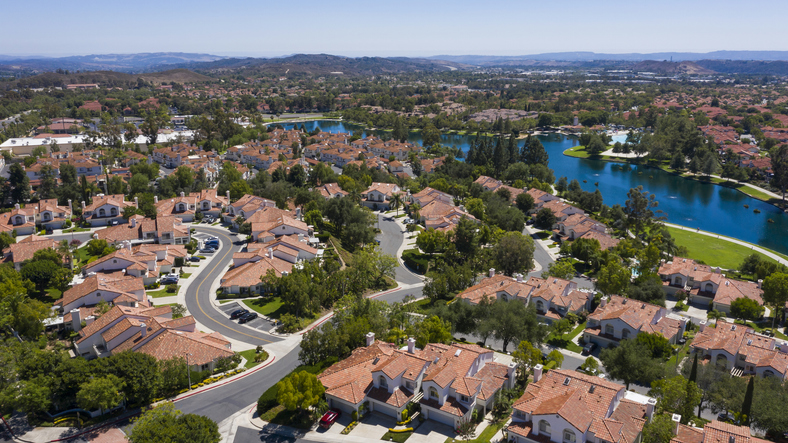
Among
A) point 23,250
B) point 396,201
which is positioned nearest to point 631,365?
point 396,201

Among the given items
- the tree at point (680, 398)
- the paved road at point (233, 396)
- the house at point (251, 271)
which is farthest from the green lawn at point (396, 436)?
the house at point (251, 271)

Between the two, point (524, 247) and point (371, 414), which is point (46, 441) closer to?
point (371, 414)

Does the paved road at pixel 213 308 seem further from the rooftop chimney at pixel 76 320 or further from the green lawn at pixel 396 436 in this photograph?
the green lawn at pixel 396 436

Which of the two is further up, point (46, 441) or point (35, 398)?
point (35, 398)

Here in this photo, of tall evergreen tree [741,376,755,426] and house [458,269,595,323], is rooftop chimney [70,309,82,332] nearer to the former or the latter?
house [458,269,595,323]

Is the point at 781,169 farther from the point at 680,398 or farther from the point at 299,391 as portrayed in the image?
the point at 299,391

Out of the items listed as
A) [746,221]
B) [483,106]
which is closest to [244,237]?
[746,221]
